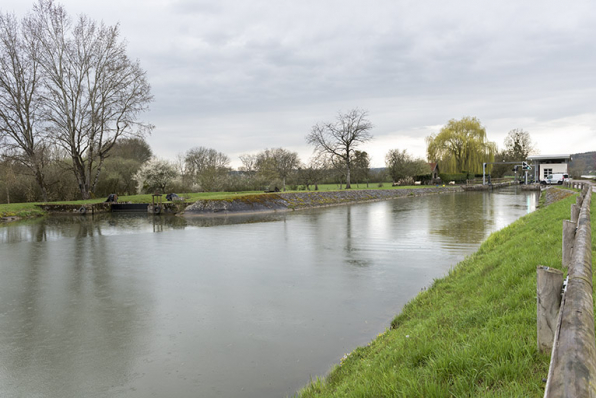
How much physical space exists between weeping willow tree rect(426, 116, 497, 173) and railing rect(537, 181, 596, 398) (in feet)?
206

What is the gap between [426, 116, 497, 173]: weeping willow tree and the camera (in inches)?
2394

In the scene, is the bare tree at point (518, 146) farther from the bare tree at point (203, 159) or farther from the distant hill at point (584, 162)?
the bare tree at point (203, 159)

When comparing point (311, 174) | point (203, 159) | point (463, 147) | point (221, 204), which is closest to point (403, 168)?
point (463, 147)

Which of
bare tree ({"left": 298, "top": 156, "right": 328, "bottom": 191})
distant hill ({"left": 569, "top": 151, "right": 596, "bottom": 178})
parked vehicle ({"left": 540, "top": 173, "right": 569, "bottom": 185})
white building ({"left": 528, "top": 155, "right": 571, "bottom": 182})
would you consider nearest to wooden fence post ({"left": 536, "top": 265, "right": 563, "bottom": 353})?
bare tree ({"left": 298, "top": 156, "right": 328, "bottom": 191})

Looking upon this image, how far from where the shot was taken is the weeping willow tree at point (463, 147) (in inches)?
2394

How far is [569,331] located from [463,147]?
6488cm

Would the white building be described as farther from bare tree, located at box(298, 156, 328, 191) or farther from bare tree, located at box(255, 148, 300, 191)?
bare tree, located at box(255, 148, 300, 191)

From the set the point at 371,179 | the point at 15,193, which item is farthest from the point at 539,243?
the point at 371,179

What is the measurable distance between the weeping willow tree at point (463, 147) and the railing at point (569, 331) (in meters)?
62.8

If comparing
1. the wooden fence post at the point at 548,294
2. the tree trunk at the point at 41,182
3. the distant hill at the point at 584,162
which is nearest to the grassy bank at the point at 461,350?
the wooden fence post at the point at 548,294

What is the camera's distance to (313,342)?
4965 millimetres

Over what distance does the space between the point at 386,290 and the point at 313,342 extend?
2.58 m

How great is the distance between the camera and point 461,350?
322cm

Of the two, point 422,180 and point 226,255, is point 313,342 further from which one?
point 422,180
